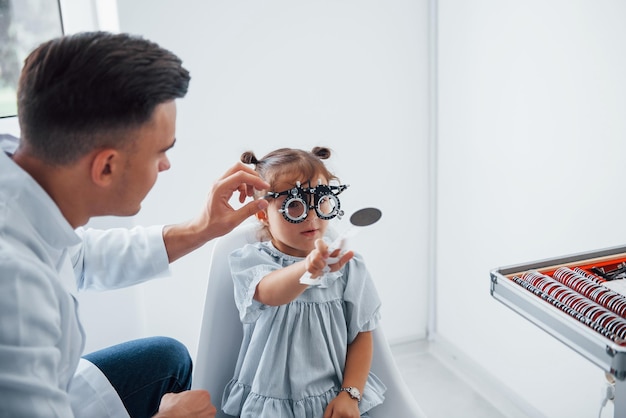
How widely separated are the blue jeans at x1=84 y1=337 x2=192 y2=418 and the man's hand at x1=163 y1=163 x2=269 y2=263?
0.22 m

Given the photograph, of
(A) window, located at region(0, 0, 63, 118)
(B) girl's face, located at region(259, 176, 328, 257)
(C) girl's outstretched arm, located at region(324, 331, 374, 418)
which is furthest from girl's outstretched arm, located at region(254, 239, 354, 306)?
(A) window, located at region(0, 0, 63, 118)

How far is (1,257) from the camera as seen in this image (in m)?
0.91

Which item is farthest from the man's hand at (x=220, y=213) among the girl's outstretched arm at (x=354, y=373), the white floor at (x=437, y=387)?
the white floor at (x=437, y=387)

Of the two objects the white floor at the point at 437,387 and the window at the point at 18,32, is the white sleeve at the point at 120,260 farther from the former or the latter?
the white floor at the point at 437,387

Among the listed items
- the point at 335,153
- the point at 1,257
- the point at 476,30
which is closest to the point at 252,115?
the point at 335,153

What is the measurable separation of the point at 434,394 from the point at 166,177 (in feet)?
3.85

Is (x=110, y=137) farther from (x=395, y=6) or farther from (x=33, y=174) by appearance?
(x=395, y=6)

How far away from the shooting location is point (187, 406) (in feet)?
3.91

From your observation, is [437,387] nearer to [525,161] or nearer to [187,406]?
[525,161]

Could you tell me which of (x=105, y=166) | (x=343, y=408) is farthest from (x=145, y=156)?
(x=343, y=408)

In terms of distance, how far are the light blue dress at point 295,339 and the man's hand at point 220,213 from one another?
0.08 m

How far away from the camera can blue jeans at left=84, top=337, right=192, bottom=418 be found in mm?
1369

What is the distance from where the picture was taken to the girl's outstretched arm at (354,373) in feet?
4.15

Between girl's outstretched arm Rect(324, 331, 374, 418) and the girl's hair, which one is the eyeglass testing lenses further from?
girl's outstretched arm Rect(324, 331, 374, 418)
